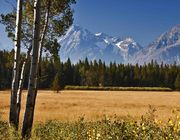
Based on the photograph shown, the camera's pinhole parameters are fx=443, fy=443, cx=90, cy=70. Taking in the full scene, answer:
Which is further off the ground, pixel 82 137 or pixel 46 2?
pixel 46 2

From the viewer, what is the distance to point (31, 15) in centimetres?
2125

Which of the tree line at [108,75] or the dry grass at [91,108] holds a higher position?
the tree line at [108,75]

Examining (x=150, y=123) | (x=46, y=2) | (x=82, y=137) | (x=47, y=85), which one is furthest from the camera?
(x=47, y=85)

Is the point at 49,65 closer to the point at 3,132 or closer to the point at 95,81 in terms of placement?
the point at 95,81

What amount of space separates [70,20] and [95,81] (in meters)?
140

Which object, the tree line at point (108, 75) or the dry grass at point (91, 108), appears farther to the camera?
the tree line at point (108, 75)

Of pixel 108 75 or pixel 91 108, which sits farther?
pixel 108 75

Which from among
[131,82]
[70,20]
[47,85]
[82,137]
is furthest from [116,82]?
[82,137]

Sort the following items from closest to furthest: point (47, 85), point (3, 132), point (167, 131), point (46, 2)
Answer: point (167, 131), point (3, 132), point (46, 2), point (47, 85)

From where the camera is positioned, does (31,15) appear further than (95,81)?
No

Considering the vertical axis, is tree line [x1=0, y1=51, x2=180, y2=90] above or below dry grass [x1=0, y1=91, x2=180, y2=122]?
above

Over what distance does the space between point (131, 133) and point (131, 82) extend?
160567 mm

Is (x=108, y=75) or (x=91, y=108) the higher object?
(x=108, y=75)

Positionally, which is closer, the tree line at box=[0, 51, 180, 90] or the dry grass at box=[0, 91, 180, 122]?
the dry grass at box=[0, 91, 180, 122]
